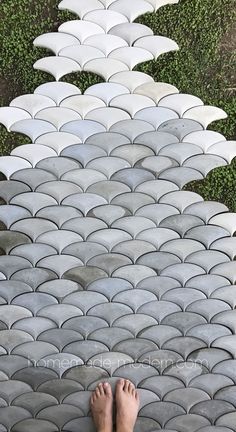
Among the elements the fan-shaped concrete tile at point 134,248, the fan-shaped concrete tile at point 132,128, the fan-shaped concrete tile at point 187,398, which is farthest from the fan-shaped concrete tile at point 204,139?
the fan-shaped concrete tile at point 187,398

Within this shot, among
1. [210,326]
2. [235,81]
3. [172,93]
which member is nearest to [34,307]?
[210,326]

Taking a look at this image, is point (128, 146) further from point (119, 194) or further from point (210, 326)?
point (210, 326)

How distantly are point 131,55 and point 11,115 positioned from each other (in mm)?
384

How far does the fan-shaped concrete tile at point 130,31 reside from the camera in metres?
2.71

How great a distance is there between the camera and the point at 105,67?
268cm

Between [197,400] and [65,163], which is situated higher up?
[65,163]

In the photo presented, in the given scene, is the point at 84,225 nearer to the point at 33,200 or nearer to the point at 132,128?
the point at 33,200

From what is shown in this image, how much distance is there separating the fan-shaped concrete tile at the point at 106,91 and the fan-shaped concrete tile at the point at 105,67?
27 millimetres

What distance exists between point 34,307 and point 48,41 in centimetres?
78

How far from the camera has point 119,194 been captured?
254 centimetres

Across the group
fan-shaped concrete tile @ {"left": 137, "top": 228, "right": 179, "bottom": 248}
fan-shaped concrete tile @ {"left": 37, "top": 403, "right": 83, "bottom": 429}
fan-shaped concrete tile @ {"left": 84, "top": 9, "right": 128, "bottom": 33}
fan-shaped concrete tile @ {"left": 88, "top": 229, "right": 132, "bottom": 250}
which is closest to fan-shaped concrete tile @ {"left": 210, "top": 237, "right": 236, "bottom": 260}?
fan-shaped concrete tile @ {"left": 137, "top": 228, "right": 179, "bottom": 248}

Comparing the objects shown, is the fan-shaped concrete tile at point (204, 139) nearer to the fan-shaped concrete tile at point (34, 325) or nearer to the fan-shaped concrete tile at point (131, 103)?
the fan-shaped concrete tile at point (131, 103)

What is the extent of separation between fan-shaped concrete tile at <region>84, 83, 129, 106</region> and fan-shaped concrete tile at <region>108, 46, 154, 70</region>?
0.25 ft

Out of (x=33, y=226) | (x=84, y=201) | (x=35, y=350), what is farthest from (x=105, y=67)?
(x=35, y=350)
